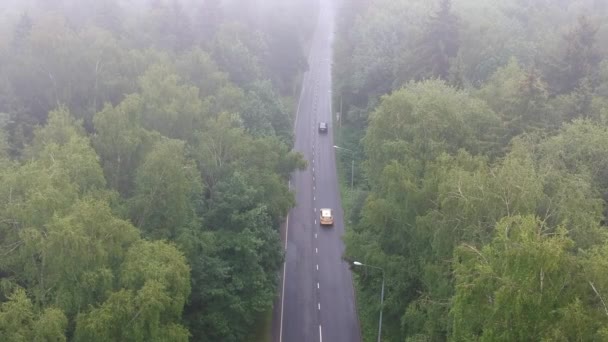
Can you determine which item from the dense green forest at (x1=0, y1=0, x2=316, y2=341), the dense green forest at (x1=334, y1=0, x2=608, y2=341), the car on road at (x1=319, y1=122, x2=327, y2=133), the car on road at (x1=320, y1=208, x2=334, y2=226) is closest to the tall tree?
the dense green forest at (x1=334, y1=0, x2=608, y2=341)

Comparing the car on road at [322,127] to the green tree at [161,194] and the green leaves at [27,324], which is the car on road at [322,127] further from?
the green leaves at [27,324]

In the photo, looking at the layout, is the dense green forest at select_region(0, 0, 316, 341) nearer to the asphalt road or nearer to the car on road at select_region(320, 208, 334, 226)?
the asphalt road

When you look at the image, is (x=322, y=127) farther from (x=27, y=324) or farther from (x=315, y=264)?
(x=27, y=324)

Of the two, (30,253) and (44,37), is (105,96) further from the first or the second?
(30,253)

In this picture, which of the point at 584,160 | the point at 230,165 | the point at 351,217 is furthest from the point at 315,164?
the point at 584,160

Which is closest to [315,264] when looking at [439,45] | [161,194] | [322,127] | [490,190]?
[161,194]
